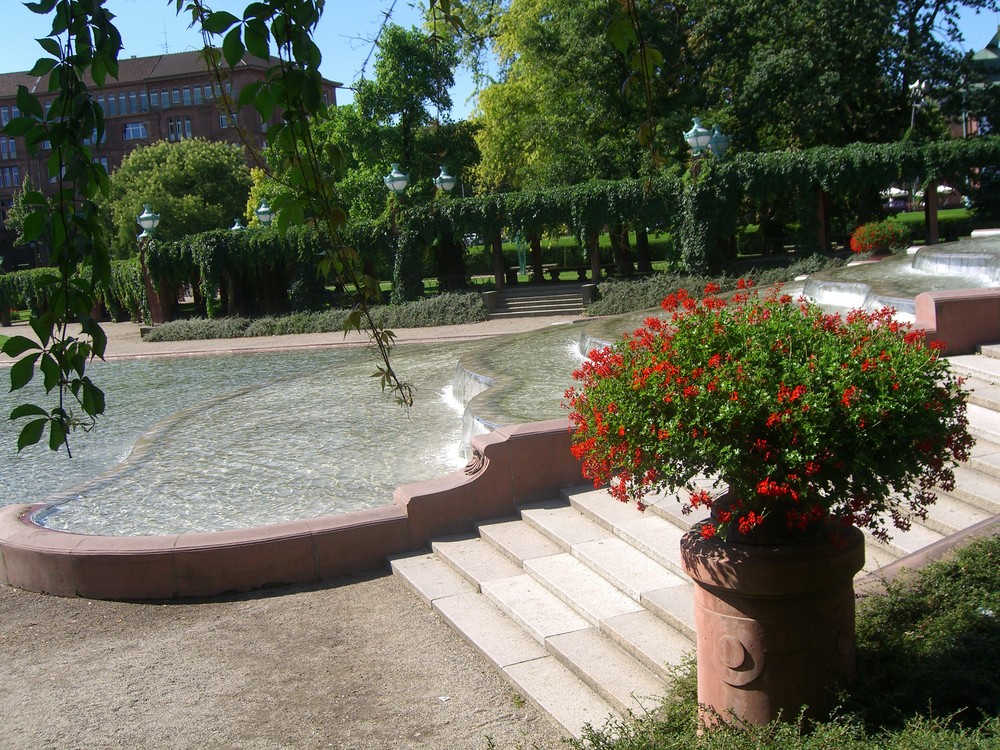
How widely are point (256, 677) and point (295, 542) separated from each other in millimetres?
1585

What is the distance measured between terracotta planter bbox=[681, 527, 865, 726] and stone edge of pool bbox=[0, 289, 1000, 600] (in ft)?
12.5

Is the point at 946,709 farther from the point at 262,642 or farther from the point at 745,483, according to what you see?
the point at 262,642

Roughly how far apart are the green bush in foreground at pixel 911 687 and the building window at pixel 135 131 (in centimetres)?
9082

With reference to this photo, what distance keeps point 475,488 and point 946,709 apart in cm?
438

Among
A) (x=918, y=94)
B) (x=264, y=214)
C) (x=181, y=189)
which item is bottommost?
(x=264, y=214)

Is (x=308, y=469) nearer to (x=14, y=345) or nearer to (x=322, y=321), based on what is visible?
(x=14, y=345)

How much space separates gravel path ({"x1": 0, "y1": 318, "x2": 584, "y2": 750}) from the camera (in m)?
5.24

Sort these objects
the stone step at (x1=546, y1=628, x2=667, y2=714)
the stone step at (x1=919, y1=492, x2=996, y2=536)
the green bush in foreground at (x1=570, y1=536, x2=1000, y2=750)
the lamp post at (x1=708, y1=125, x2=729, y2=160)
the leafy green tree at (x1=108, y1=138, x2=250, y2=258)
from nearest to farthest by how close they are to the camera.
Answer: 1. the green bush in foreground at (x1=570, y1=536, x2=1000, y2=750)
2. the stone step at (x1=546, y1=628, x2=667, y2=714)
3. the stone step at (x1=919, y1=492, x2=996, y2=536)
4. the lamp post at (x1=708, y1=125, x2=729, y2=160)
5. the leafy green tree at (x1=108, y1=138, x2=250, y2=258)

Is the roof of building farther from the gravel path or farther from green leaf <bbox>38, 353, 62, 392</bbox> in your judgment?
green leaf <bbox>38, 353, 62, 392</bbox>

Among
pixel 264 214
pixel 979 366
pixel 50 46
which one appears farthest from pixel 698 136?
pixel 50 46

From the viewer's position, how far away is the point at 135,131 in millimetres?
87125

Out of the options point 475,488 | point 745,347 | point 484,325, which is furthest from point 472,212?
point 745,347

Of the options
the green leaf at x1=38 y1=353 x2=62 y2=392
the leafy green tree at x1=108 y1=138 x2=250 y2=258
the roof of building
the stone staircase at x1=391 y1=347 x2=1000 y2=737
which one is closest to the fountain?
the stone staircase at x1=391 y1=347 x2=1000 y2=737

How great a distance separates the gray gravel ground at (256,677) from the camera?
5.24 meters
